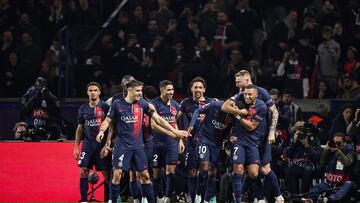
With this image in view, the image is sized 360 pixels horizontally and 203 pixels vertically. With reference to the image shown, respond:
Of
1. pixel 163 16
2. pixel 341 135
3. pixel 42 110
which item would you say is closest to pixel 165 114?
pixel 42 110

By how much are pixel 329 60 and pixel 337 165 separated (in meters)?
4.54

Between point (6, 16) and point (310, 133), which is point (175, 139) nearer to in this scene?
point (310, 133)

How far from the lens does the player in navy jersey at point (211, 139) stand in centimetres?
2289

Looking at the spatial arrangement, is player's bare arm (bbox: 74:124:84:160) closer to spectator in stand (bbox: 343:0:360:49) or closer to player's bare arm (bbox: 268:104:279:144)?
player's bare arm (bbox: 268:104:279:144)

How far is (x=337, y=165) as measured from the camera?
2438 cm

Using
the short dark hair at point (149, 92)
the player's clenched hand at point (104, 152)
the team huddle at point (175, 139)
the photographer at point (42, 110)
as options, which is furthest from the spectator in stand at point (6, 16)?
the player's clenched hand at point (104, 152)

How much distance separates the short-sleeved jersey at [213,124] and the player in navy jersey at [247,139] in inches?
21.8

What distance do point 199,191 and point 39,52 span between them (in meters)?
7.36

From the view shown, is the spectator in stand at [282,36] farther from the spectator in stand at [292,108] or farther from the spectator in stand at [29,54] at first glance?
the spectator in stand at [29,54]

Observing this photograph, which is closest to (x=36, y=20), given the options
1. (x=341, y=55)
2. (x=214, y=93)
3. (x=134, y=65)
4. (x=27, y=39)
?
(x=27, y=39)

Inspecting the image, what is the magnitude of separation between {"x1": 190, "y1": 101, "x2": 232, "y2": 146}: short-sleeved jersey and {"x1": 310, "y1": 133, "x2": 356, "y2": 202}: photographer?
2.56 m

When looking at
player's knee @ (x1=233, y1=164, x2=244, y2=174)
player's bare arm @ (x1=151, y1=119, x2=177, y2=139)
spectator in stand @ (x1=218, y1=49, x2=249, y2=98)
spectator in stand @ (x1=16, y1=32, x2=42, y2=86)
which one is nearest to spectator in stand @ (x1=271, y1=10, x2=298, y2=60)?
spectator in stand @ (x1=218, y1=49, x2=249, y2=98)

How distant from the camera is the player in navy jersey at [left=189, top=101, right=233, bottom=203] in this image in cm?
2289

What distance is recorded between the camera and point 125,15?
2958cm
